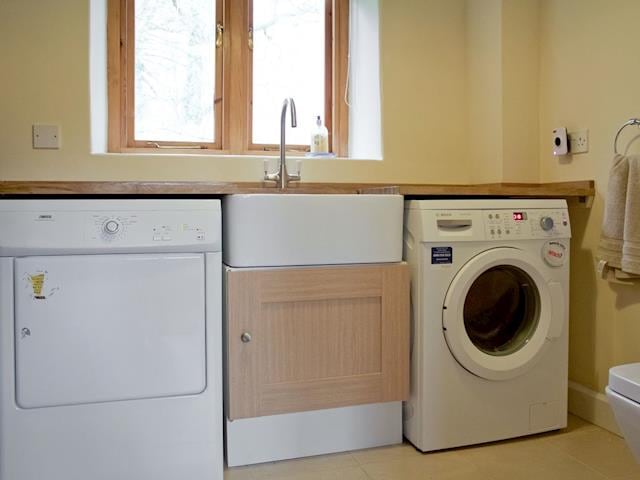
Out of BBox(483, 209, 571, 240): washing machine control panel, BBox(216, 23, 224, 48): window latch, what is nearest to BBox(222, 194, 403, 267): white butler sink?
BBox(483, 209, 571, 240): washing machine control panel

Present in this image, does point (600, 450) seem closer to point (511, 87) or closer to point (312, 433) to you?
point (312, 433)

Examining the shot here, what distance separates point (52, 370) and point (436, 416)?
119cm

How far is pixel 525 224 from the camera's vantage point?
1.91m

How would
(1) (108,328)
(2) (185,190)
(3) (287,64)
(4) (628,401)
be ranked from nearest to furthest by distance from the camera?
1. (4) (628,401)
2. (1) (108,328)
3. (2) (185,190)
4. (3) (287,64)

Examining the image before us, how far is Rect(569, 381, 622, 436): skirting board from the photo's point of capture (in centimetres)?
203

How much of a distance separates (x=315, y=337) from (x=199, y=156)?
107 cm

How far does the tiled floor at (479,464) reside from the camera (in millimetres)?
1695

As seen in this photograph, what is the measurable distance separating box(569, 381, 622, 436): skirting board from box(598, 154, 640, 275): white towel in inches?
21.4

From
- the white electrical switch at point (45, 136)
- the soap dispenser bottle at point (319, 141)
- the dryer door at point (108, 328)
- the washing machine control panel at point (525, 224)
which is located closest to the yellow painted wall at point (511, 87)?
the washing machine control panel at point (525, 224)

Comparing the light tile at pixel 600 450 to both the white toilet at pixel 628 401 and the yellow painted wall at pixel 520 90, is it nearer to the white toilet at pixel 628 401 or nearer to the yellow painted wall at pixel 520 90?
the white toilet at pixel 628 401

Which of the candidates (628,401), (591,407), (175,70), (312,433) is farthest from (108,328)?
(591,407)

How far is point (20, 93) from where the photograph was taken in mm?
2188

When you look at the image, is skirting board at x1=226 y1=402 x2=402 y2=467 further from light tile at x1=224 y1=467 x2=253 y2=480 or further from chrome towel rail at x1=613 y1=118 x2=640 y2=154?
chrome towel rail at x1=613 y1=118 x2=640 y2=154

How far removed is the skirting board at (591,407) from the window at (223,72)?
1.49 m
